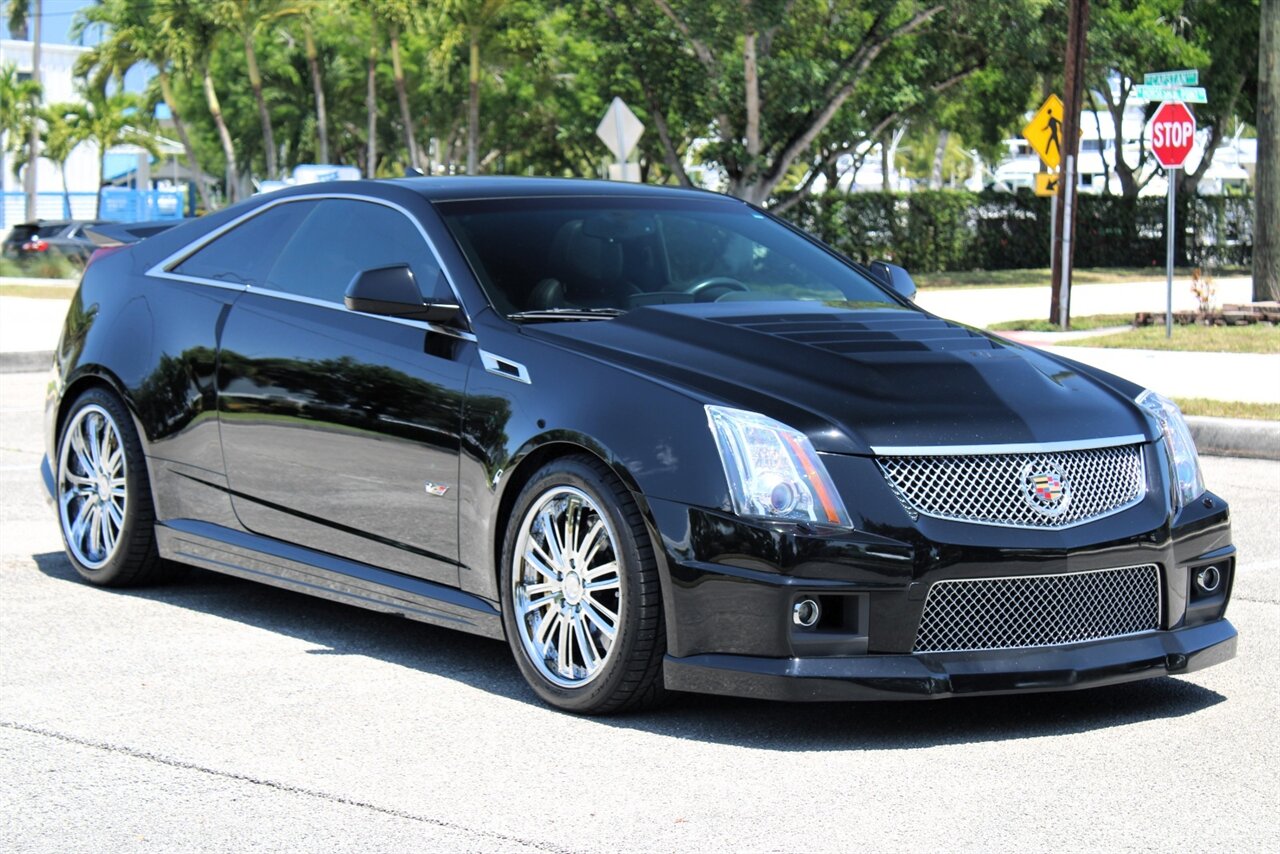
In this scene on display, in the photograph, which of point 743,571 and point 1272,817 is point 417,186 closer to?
point 743,571

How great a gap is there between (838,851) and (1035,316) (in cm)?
2499

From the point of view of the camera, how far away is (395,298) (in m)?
5.86

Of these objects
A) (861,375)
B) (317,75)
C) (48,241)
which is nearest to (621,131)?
(861,375)

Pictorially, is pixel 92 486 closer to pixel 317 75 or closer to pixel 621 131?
pixel 621 131

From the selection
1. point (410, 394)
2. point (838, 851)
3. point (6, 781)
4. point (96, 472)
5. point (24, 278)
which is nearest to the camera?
point (838, 851)

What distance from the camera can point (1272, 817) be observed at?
445 cm

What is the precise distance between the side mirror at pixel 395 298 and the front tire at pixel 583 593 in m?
0.71

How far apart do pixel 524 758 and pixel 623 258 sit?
1949mm

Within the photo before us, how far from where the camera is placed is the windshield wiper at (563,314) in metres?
5.87

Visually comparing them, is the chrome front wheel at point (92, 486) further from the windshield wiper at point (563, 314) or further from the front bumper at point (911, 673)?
the front bumper at point (911, 673)

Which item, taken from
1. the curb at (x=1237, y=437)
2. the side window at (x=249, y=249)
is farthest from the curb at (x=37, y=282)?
the side window at (x=249, y=249)

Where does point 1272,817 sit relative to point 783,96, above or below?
below

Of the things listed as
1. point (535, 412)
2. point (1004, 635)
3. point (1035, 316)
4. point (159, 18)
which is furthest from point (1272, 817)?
point (159, 18)

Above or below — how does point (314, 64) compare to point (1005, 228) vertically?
above
